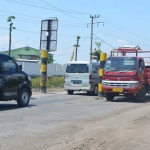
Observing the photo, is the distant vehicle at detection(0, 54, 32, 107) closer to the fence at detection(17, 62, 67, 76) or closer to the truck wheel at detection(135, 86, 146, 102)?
the truck wheel at detection(135, 86, 146, 102)

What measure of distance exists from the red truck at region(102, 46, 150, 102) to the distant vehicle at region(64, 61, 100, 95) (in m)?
3.72

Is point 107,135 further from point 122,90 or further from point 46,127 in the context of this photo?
point 122,90

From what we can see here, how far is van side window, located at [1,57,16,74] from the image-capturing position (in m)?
15.4

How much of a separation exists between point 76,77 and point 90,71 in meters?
0.90

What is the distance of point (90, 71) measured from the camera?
967 inches

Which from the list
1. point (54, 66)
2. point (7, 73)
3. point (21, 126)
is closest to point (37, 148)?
point (21, 126)

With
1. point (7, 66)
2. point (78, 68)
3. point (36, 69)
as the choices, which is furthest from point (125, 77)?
point (36, 69)

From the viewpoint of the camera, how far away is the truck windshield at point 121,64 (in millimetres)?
19914

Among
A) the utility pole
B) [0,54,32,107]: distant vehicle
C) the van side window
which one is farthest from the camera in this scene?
the utility pole

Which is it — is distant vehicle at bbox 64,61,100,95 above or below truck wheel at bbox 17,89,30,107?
above

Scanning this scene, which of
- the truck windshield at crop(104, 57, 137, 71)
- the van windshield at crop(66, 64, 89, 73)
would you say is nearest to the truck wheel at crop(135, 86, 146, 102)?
the truck windshield at crop(104, 57, 137, 71)

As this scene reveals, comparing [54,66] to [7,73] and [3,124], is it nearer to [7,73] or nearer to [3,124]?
[7,73]

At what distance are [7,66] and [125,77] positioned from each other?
20.6 feet

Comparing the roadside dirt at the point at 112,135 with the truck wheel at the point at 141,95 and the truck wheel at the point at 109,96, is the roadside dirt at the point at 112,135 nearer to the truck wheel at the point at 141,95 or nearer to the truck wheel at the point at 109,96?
the truck wheel at the point at 141,95
